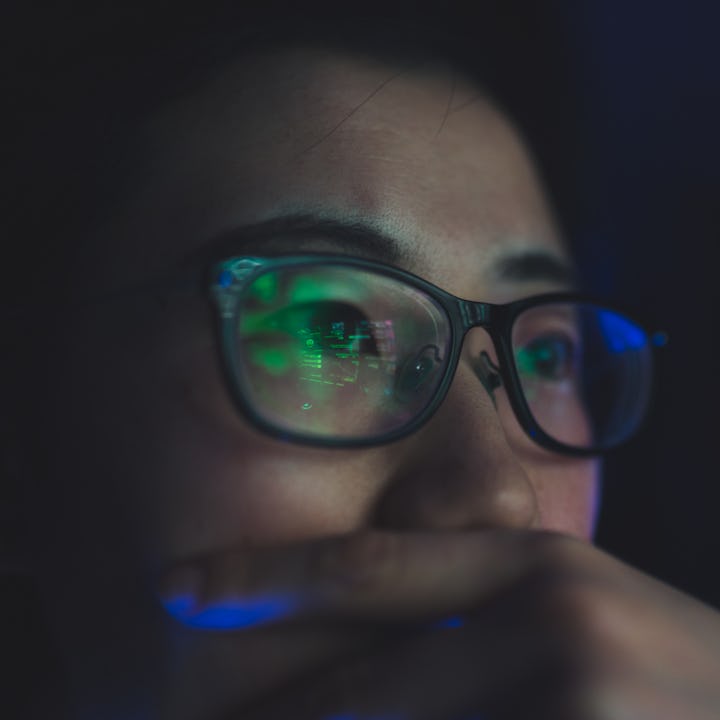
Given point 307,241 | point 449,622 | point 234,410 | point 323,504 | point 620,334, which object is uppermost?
point 307,241

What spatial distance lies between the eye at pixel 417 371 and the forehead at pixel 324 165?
0.12 metres

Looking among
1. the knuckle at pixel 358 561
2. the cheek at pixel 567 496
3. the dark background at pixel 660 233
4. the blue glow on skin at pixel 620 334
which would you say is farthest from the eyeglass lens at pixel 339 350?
the dark background at pixel 660 233

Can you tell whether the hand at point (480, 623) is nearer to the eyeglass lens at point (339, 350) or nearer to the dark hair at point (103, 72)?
the eyeglass lens at point (339, 350)

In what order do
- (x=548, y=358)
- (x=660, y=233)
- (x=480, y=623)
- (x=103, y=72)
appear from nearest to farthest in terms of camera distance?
(x=480, y=623)
(x=103, y=72)
(x=548, y=358)
(x=660, y=233)

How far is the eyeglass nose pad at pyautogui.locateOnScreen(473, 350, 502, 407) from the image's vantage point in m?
1.00

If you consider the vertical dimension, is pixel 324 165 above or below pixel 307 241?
above

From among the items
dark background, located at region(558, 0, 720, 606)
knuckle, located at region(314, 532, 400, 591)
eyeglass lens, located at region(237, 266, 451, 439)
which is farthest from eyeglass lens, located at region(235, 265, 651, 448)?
dark background, located at region(558, 0, 720, 606)

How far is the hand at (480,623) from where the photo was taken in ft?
2.07

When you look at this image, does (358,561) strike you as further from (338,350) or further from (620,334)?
(620,334)

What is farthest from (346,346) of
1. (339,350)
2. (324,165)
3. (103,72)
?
(103,72)

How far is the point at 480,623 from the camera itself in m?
0.68

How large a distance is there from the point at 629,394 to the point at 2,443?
1.20 metres

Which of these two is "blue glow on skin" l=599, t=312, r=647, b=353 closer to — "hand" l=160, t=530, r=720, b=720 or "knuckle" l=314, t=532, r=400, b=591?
"hand" l=160, t=530, r=720, b=720

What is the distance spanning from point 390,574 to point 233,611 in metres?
0.19
